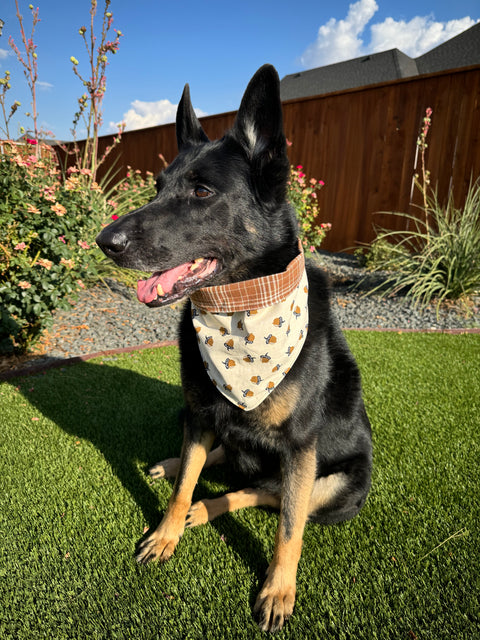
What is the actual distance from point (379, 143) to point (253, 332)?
828 centimetres

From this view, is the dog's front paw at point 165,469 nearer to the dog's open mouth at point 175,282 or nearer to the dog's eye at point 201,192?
the dog's open mouth at point 175,282

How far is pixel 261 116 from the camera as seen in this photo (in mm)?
1730

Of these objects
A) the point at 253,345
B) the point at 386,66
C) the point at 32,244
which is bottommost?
the point at 253,345

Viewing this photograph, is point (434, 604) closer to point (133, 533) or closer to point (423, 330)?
point (133, 533)

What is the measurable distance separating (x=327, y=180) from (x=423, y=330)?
5.54m

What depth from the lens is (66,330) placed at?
16.5 ft

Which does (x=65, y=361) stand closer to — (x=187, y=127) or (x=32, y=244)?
(x=32, y=244)

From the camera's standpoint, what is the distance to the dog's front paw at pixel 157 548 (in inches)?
73.2

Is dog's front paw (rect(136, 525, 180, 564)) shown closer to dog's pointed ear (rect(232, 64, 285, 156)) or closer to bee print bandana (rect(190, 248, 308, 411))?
bee print bandana (rect(190, 248, 308, 411))

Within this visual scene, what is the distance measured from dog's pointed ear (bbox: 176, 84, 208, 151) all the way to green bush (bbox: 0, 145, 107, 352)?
1.90m

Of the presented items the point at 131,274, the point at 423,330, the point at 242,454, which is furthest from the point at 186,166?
the point at 131,274

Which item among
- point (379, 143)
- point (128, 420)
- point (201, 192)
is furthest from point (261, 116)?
point (379, 143)

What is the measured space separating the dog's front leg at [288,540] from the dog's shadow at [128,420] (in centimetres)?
20

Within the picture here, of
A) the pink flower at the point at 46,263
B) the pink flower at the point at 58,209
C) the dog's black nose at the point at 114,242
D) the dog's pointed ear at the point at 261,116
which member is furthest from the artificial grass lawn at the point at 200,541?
the dog's pointed ear at the point at 261,116
